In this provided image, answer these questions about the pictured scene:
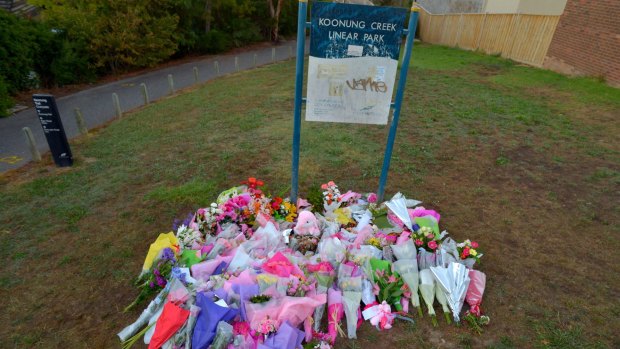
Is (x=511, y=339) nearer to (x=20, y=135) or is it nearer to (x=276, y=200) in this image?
(x=276, y=200)

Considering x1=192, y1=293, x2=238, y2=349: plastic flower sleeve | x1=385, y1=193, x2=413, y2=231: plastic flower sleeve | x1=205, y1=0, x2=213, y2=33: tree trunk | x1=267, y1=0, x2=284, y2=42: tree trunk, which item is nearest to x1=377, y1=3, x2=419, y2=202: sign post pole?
x1=385, y1=193, x2=413, y2=231: plastic flower sleeve

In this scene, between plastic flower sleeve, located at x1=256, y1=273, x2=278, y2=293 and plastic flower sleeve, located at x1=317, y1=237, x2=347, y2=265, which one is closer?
plastic flower sleeve, located at x1=256, y1=273, x2=278, y2=293

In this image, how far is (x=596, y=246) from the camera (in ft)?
12.1

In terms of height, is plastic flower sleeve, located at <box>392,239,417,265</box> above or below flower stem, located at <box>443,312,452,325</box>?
above

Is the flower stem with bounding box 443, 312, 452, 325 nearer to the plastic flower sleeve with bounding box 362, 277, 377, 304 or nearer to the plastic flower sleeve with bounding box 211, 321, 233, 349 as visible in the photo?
the plastic flower sleeve with bounding box 362, 277, 377, 304

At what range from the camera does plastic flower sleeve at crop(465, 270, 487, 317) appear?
2910 millimetres

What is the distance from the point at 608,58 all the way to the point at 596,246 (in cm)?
898

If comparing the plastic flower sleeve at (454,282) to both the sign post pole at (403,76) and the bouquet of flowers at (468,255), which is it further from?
the sign post pole at (403,76)

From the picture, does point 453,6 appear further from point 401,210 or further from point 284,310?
point 284,310

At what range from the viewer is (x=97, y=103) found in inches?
433

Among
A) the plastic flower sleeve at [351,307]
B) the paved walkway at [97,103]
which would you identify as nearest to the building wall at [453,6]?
the paved walkway at [97,103]

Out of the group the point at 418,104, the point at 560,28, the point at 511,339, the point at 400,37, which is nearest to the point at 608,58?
the point at 560,28

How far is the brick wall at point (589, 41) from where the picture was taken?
Answer: 31.6 ft

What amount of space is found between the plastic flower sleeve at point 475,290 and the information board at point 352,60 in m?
1.74
